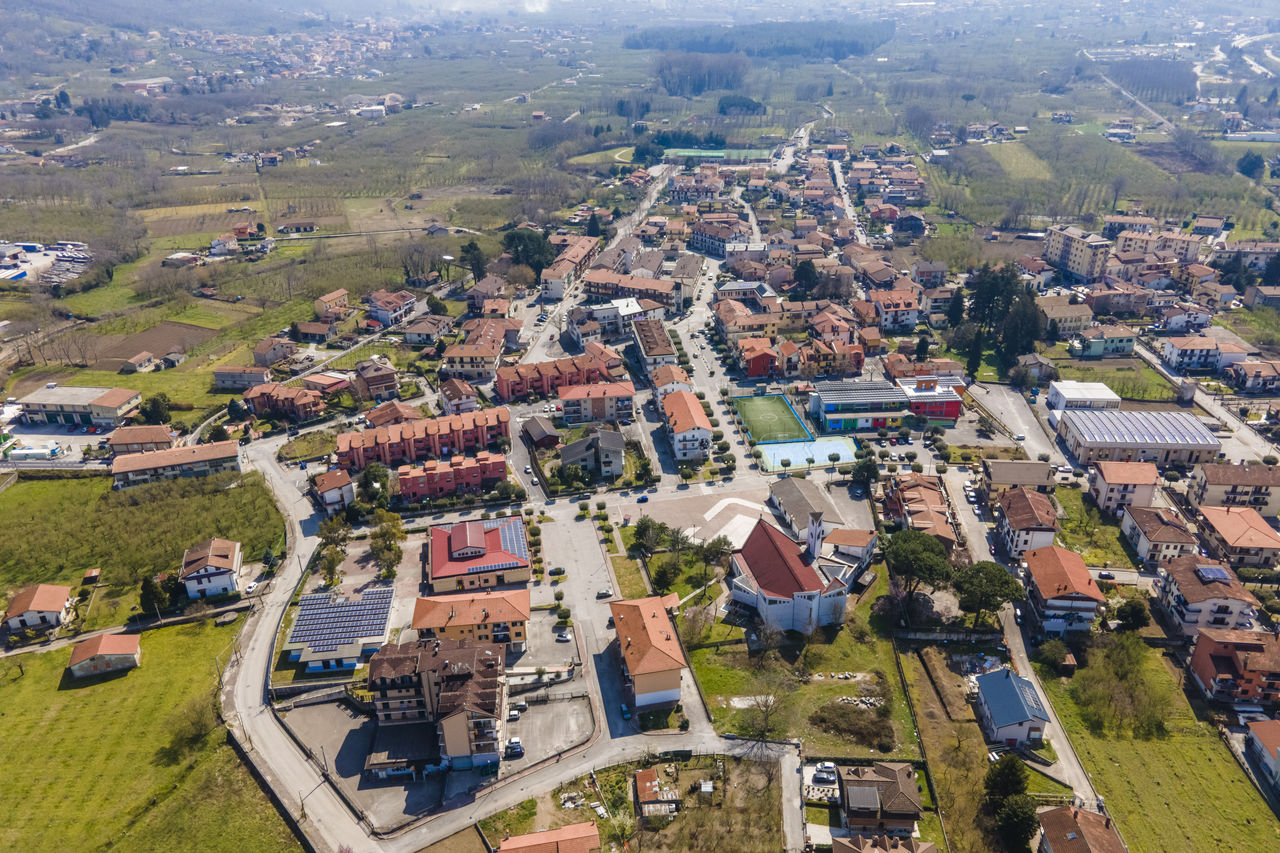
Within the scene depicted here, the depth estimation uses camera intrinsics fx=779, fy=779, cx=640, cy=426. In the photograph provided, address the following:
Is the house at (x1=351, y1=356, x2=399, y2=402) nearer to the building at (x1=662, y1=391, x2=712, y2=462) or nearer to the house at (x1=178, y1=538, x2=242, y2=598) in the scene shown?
the house at (x1=178, y1=538, x2=242, y2=598)

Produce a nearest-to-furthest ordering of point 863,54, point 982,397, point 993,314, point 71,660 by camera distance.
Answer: point 71,660 < point 982,397 < point 993,314 < point 863,54

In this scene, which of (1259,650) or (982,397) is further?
(982,397)

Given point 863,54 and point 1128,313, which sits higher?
point 863,54

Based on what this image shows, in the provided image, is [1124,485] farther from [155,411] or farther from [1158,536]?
[155,411]

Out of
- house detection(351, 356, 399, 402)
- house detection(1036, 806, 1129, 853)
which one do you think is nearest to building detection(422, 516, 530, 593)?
house detection(351, 356, 399, 402)

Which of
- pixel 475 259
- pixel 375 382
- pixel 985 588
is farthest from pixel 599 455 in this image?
pixel 475 259

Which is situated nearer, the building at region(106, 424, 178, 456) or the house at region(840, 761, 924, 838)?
the house at region(840, 761, 924, 838)

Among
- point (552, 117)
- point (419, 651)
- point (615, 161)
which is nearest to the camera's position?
point (419, 651)

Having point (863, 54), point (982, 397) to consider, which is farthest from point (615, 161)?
point (863, 54)

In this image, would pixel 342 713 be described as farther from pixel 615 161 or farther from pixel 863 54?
pixel 863 54
